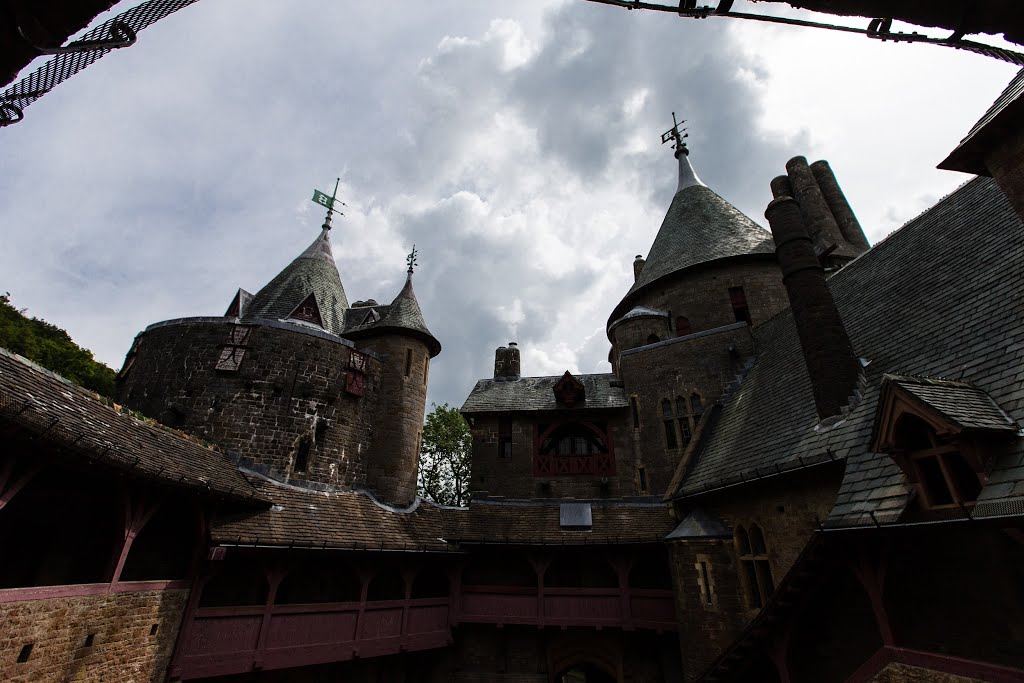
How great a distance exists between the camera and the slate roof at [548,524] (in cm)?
1402

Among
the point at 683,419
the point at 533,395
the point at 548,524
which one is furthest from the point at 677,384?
the point at 548,524

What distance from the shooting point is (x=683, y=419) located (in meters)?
15.4

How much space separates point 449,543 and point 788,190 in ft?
69.4

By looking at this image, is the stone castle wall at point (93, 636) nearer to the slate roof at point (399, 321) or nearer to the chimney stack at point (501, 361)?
the slate roof at point (399, 321)

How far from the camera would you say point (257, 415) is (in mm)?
14539

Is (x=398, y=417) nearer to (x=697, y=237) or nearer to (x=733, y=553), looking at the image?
(x=733, y=553)

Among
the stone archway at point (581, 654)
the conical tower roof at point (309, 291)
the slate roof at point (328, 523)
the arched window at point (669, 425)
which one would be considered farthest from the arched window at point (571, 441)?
the conical tower roof at point (309, 291)

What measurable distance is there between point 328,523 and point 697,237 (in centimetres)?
1902

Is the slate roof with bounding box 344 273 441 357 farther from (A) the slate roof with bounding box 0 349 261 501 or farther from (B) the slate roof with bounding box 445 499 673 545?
(A) the slate roof with bounding box 0 349 261 501

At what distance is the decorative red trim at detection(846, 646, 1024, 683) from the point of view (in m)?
4.55

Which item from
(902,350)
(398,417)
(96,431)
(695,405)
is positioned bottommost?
(96,431)

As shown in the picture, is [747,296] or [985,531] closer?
[985,531]

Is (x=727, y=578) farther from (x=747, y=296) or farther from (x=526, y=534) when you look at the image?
(x=747, y=296)

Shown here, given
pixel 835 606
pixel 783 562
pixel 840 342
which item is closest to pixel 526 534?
pixel 783 562
